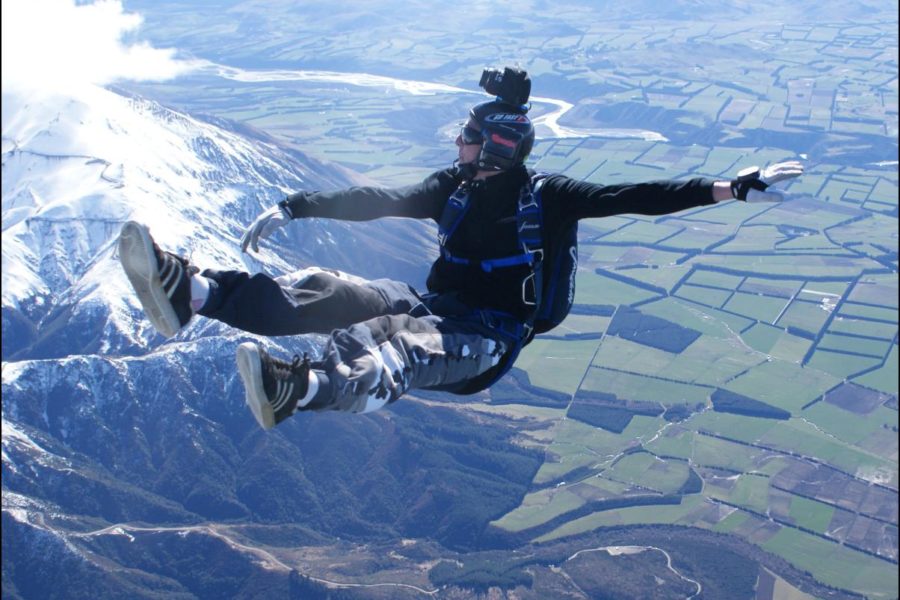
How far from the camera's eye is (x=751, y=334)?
9638 cm

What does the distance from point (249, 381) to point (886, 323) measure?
78657mm

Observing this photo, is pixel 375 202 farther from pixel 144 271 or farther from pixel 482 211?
pixel 144 271

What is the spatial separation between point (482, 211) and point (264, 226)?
8.13 ft

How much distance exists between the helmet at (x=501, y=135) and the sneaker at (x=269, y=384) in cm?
348

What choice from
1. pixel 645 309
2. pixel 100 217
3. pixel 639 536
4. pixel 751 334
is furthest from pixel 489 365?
pixel 100 217

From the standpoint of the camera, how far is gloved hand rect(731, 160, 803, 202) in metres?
8.63

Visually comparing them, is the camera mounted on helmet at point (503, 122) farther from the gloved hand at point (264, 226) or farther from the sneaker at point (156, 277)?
the sneaker at point (156, 277)

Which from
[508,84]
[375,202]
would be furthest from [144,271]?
[508,84]

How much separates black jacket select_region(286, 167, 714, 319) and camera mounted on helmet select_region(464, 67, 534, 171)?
210mm

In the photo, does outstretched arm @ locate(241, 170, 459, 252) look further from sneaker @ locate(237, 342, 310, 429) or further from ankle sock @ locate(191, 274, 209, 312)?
sneaker @ locate(237, 342, 310, 429)

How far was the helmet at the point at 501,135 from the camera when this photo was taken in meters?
10.6

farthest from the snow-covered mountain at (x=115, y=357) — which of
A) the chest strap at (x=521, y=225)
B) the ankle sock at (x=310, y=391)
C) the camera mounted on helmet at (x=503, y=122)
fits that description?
the ankle sock at (x=310, y=391)

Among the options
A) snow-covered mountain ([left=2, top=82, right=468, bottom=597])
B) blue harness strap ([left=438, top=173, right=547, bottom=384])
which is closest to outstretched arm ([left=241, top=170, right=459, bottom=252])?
blue harness strap ([left=438, top=173, right=547, bottom=384])

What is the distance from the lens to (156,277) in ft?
30.8
